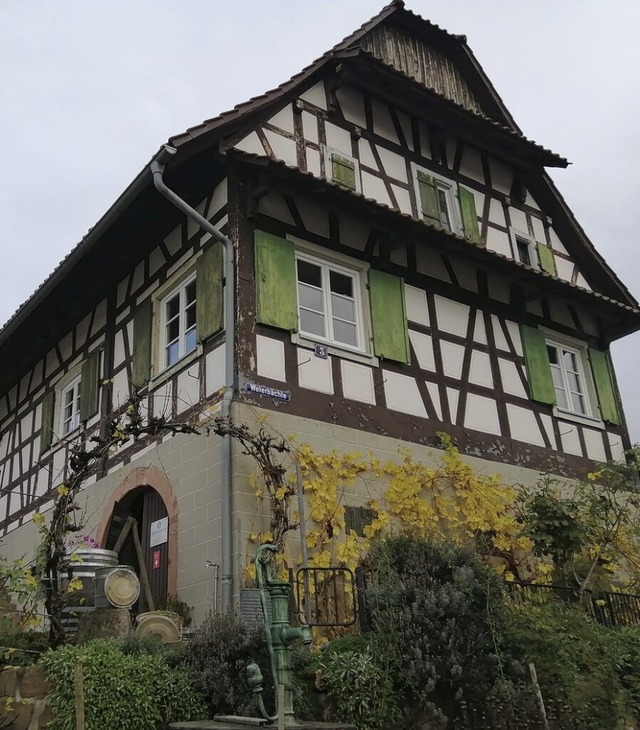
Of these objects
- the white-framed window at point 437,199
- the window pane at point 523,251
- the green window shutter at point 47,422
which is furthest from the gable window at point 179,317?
the window pane at point 523,251

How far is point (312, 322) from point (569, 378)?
5.35 m

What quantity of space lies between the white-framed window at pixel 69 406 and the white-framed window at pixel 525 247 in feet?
24.3

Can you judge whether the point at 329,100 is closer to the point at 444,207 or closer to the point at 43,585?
the point at 444,207

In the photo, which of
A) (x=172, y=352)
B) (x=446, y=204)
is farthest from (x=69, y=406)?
(x=446, y=204)

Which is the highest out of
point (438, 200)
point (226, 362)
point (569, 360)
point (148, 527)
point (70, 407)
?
point (438, 200)

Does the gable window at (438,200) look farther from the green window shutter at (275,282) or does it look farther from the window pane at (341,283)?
the green window shutter at (275,282)

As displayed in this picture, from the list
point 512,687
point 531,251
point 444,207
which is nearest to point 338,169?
point 444,207

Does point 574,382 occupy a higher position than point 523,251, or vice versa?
point 523,251

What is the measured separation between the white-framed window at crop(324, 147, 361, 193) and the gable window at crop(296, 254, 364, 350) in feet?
4.85

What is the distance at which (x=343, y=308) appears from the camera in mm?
10664

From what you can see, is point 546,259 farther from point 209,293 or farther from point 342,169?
point 209,293

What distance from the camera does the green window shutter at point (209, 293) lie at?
31.6 ft

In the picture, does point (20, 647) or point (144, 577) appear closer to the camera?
point (20, 647)

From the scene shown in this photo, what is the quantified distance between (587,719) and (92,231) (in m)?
7.83
